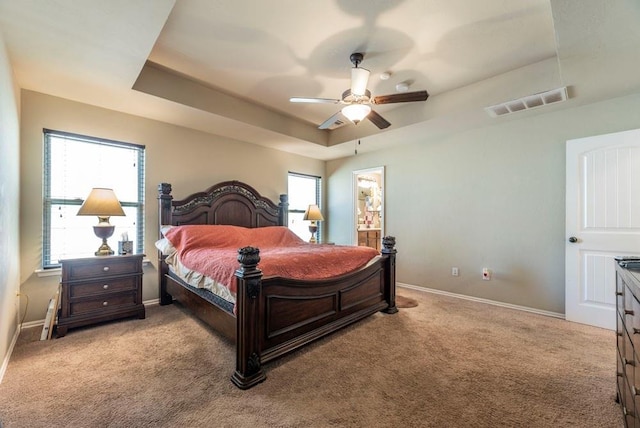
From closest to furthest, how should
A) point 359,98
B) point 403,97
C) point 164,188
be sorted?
1. point 403,97
2. point 359,98
3. point 164,188

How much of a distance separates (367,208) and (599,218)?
4.19 m

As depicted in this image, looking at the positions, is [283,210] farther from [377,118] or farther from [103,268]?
[103,268]

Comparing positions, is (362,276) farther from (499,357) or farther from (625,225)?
(625,225)

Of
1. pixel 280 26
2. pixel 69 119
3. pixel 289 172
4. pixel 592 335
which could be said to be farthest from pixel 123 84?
pixel 592 335

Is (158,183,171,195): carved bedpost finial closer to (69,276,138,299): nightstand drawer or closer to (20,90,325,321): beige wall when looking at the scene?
(20,90,325,321): beige wall

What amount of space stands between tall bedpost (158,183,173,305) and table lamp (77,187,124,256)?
631mm

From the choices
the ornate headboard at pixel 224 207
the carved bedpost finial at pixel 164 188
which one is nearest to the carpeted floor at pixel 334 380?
the ornate headboard at pixel 224 207

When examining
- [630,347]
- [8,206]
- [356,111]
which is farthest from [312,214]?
[630,347]

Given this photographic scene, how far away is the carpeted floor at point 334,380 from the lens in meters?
1.57

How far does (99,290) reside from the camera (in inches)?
111

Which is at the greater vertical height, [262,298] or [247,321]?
[262,298]

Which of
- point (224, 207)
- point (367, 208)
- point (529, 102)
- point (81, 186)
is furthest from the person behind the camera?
point (367, 208)

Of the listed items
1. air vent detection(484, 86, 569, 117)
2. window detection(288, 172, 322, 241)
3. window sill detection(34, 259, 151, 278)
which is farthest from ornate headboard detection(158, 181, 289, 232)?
air vent detection(484, 86, 569, 117)

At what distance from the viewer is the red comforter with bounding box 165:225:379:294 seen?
7.45 feet
